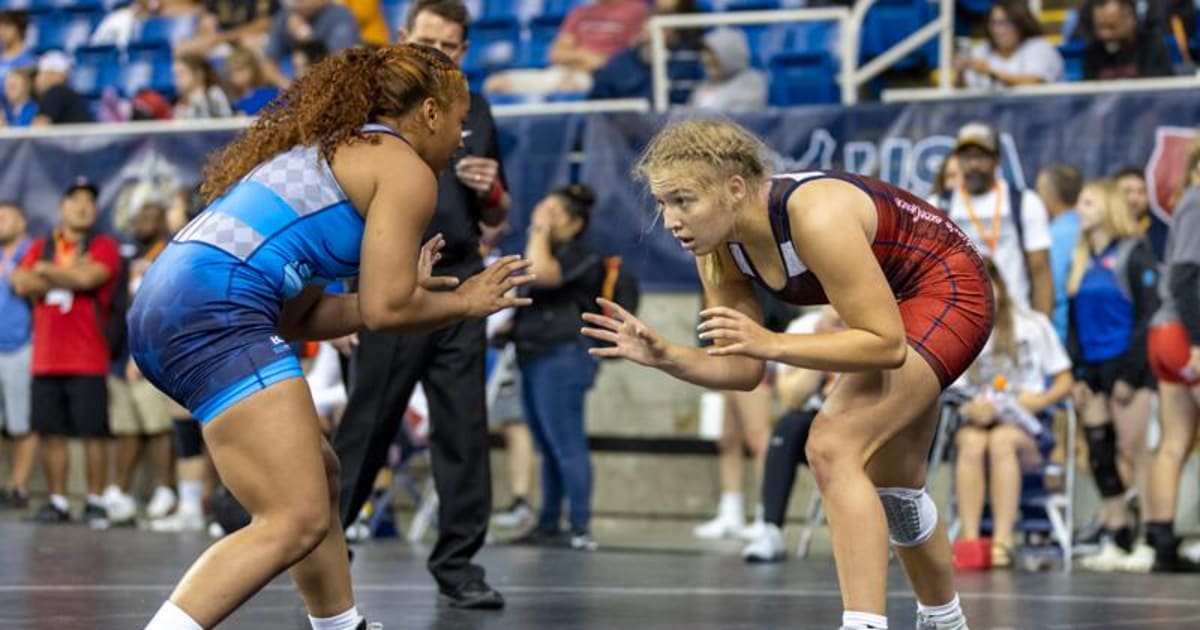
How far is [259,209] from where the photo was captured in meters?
5.68

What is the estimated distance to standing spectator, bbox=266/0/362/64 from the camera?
15062 millimetres

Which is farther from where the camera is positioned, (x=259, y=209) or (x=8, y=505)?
(x=8, y=505)

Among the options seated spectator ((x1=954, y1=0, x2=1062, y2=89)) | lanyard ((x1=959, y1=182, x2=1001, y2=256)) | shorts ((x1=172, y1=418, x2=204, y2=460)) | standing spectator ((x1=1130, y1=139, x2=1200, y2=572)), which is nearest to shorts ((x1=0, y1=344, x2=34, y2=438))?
shorts ((x1=172, y1=418, x2=204, y2=460))

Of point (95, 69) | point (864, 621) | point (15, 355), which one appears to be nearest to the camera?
point (864, 621)

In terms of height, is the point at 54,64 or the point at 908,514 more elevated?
the point at 54,64

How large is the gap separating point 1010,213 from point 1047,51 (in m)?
1.87

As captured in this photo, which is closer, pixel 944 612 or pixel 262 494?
pixel 262 494

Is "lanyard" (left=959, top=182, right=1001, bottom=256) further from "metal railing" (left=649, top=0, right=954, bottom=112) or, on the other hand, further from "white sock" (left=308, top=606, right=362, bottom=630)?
"white sock" (left=308, top=606, right=362, bottom=630)

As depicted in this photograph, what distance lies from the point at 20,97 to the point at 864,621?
1143 cm

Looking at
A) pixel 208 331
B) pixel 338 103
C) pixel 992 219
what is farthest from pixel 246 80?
pixel 208 331

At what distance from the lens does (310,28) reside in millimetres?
15297

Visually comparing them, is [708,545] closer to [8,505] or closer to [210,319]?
[8,505]

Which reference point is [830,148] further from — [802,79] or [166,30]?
Answer: [166,30]

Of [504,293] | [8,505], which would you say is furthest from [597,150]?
[504,293]
